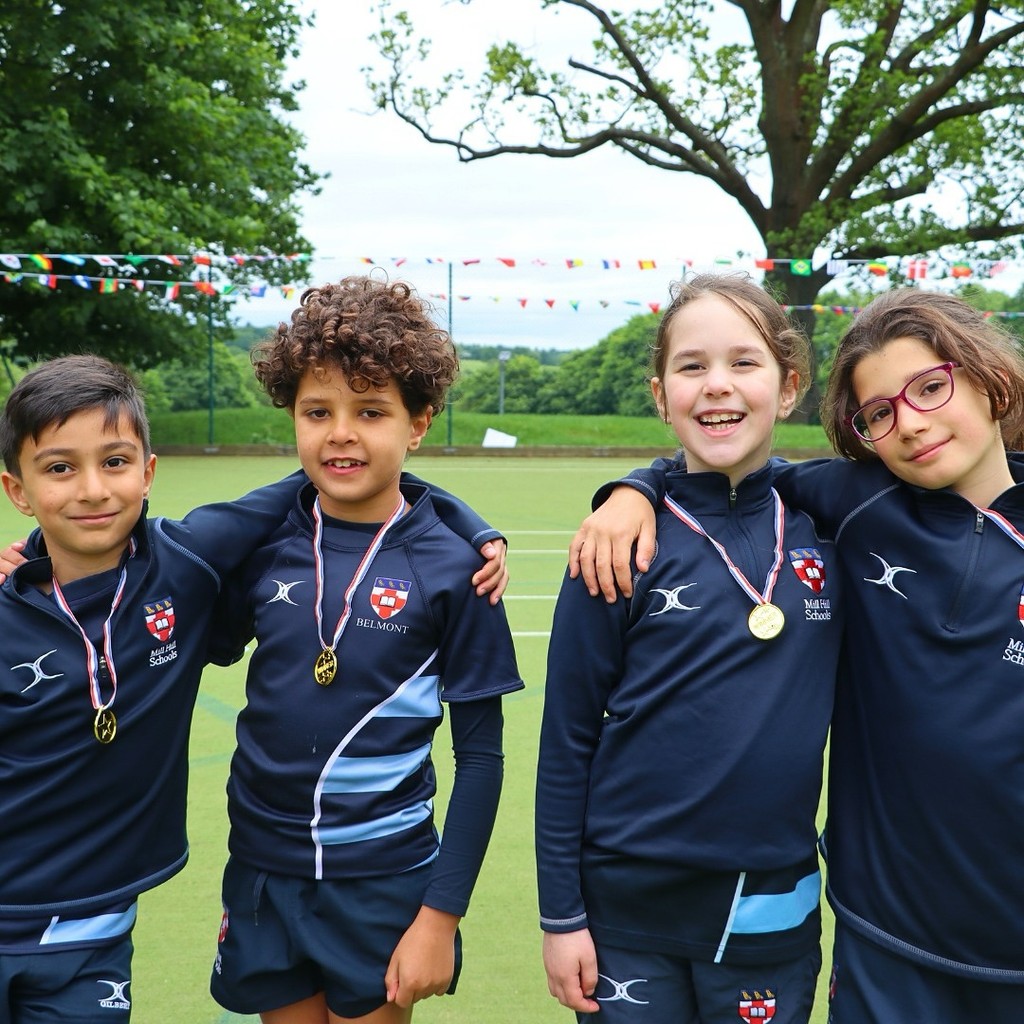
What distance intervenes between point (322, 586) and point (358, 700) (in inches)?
8.2

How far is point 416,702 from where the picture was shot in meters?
1.96

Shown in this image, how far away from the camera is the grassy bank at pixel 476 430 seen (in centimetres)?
1925

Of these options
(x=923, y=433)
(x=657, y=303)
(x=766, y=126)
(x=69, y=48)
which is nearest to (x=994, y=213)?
(x=766, y=126)

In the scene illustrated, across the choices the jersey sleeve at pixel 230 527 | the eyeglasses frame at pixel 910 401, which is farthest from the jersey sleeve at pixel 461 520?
the eyeglasses frame at pixel 910 401

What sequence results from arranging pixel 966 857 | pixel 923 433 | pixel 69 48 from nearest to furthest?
pixel 966 857, pixel 923 433, pixel 69 48

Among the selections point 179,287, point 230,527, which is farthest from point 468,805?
point 179,287

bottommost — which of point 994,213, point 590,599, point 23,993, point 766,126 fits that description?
point 23,993

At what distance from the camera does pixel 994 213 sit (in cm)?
2095

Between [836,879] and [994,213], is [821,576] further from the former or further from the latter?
[994,213]

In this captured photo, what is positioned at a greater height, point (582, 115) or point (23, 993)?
point (582, 115)

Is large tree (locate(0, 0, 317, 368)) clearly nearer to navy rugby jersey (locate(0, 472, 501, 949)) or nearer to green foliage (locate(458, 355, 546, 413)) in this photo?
green foliage (locate(458, 355, 546, 413))

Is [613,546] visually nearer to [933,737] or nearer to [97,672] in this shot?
[933,737]

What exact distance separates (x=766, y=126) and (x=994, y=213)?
445 centimetres

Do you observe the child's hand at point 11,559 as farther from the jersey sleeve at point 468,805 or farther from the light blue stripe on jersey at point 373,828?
the jersey sleeve at point 468,805
